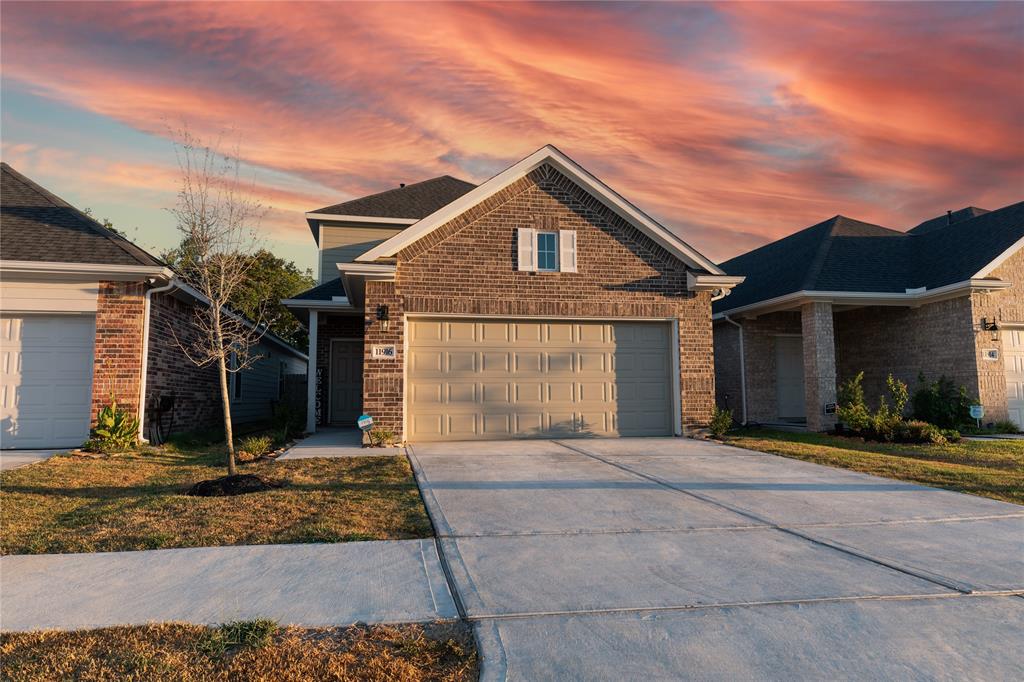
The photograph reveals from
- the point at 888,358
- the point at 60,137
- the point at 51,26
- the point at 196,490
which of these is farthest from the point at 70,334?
the point at 888,358

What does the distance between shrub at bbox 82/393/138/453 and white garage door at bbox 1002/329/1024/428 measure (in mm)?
19356

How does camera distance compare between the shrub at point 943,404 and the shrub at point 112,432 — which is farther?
the shrub at point 943,404

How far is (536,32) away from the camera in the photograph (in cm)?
1020

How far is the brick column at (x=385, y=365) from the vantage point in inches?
450

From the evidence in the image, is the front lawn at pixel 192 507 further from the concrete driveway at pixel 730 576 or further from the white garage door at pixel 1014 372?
the white garage door at pixel 1014 372

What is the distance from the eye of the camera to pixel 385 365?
11.5 meters

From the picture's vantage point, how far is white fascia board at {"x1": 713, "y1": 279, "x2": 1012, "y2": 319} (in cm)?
1399

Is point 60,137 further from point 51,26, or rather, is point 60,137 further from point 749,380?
point 749,380

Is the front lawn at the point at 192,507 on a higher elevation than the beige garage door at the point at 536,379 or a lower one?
lower

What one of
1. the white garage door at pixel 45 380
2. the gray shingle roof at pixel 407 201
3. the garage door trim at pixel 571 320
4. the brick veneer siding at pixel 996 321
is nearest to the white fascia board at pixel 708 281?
the garage door trim at pixel 571 320

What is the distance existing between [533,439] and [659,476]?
14.1 feet

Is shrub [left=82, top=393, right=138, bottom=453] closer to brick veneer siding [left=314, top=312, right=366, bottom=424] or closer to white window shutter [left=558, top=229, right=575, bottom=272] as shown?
brick veneer siding [left=314, top=312, right=366, bottom=424]

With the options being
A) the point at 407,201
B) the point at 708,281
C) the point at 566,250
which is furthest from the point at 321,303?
the point at 708,281

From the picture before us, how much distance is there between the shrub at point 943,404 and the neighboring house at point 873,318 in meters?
0.31
